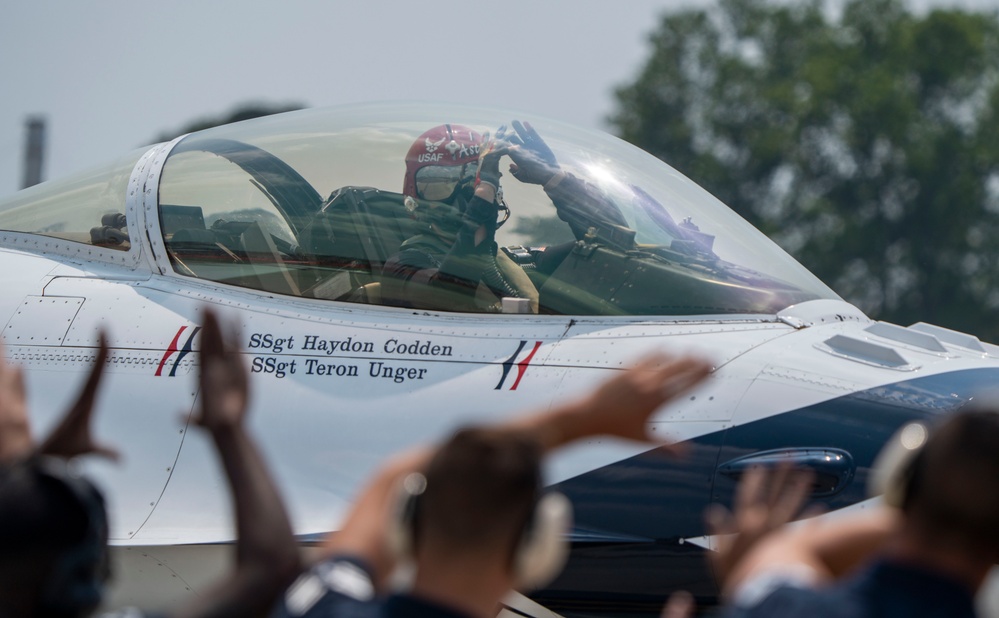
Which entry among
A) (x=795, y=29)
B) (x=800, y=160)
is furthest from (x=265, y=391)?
(x=795, y=29)

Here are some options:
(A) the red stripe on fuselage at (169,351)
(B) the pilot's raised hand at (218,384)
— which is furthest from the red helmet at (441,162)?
(B) the pilot's raised hand at (218,384)

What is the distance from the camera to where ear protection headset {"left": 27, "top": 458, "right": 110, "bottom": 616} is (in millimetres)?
2139

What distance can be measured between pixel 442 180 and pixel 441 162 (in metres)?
0.10

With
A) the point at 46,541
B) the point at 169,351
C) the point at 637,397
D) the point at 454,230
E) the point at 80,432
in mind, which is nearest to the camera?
the point at 46,541

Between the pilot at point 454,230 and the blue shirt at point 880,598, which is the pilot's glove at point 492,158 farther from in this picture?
the blue shirt at point 880,598

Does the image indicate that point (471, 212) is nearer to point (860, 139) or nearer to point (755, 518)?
point (755, 518)

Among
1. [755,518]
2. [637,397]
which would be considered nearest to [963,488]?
[755,518]

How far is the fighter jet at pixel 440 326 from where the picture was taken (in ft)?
14.1

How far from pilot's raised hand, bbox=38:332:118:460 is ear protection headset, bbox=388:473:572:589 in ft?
2.11

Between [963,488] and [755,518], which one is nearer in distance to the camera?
[963,488]

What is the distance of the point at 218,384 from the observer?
214 centimetres

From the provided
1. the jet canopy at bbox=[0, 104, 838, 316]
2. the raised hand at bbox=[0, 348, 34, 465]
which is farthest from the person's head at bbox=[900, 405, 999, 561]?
the jet canopy at bbox=[0, 104, 838, 316]

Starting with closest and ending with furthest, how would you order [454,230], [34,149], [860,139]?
[454,230], [34,149], [860,139]

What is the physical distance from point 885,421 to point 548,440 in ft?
7.45
